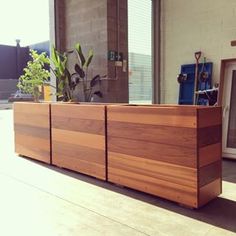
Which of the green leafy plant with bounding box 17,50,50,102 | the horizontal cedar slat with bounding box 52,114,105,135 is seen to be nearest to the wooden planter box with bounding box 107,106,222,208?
the horizontal cedar slat with bounding box 52,114,105,135

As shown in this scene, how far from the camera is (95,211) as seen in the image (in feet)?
7.47

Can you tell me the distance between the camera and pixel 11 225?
2.07 m

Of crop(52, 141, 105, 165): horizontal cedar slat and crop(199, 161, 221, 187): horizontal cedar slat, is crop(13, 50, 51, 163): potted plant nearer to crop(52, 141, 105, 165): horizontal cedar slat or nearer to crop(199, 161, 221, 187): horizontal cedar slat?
crop(52, 141, 105, 165): horizontal cedar slat

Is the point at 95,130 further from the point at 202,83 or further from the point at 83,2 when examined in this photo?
the point at 83,2

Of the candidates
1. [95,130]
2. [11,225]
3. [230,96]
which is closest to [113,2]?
[230,96]

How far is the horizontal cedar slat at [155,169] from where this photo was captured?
227 centimetres

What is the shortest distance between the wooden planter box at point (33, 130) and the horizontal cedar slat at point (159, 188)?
3.88 feet

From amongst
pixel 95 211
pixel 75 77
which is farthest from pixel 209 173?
pixel 75 77

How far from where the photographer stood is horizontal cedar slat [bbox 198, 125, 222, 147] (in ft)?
7.37

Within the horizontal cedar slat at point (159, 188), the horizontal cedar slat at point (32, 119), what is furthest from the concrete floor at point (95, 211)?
the horizontal cedar slat at point (32, 119)

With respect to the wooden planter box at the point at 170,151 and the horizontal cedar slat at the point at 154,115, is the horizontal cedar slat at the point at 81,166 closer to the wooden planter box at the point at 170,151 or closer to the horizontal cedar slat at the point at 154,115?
the wooden planter box at the point at 170,151

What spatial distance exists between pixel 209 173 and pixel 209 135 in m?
0.30

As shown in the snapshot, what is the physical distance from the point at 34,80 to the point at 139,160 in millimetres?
3351

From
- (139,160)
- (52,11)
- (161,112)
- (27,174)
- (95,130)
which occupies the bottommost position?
(27,174)
